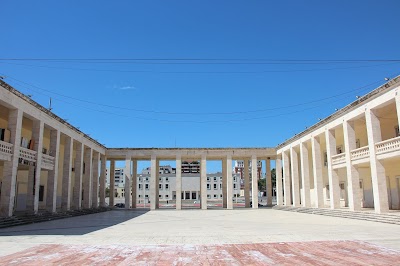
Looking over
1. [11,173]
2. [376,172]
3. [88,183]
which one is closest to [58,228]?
[11,173]

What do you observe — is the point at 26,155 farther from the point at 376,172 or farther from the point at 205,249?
the point at 376,172

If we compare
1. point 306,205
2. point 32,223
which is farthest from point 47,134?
point 306,205

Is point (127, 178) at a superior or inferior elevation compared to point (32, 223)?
superior

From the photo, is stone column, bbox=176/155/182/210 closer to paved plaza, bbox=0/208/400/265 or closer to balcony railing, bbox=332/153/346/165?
balcony railing, bbox=332/153/346/165

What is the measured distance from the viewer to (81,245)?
35.8 ft

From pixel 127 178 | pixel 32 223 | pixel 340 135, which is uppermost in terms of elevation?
pixel 340 135

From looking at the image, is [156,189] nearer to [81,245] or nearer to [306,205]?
[306,205]

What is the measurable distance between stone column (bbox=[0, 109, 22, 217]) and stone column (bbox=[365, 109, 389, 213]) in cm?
2124

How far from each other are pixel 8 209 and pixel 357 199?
21.8 metres

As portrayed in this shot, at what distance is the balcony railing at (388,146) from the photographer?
1912 cm

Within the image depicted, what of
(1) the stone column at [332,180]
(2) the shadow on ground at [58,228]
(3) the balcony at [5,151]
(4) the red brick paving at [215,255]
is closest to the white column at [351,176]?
(1) the stone column at [332,180]

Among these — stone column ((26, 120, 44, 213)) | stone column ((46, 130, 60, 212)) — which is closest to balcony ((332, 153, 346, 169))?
stone column ((46, 130, 60, 212))

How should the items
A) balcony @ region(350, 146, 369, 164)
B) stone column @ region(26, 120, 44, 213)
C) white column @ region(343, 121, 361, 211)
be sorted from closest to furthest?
stone column @ region(26, 120, 44, 213) → balcony @ region(350, 146, 369, 164) → white column @ region(343, 121, 361, 211)

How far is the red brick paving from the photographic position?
827 centimetres
